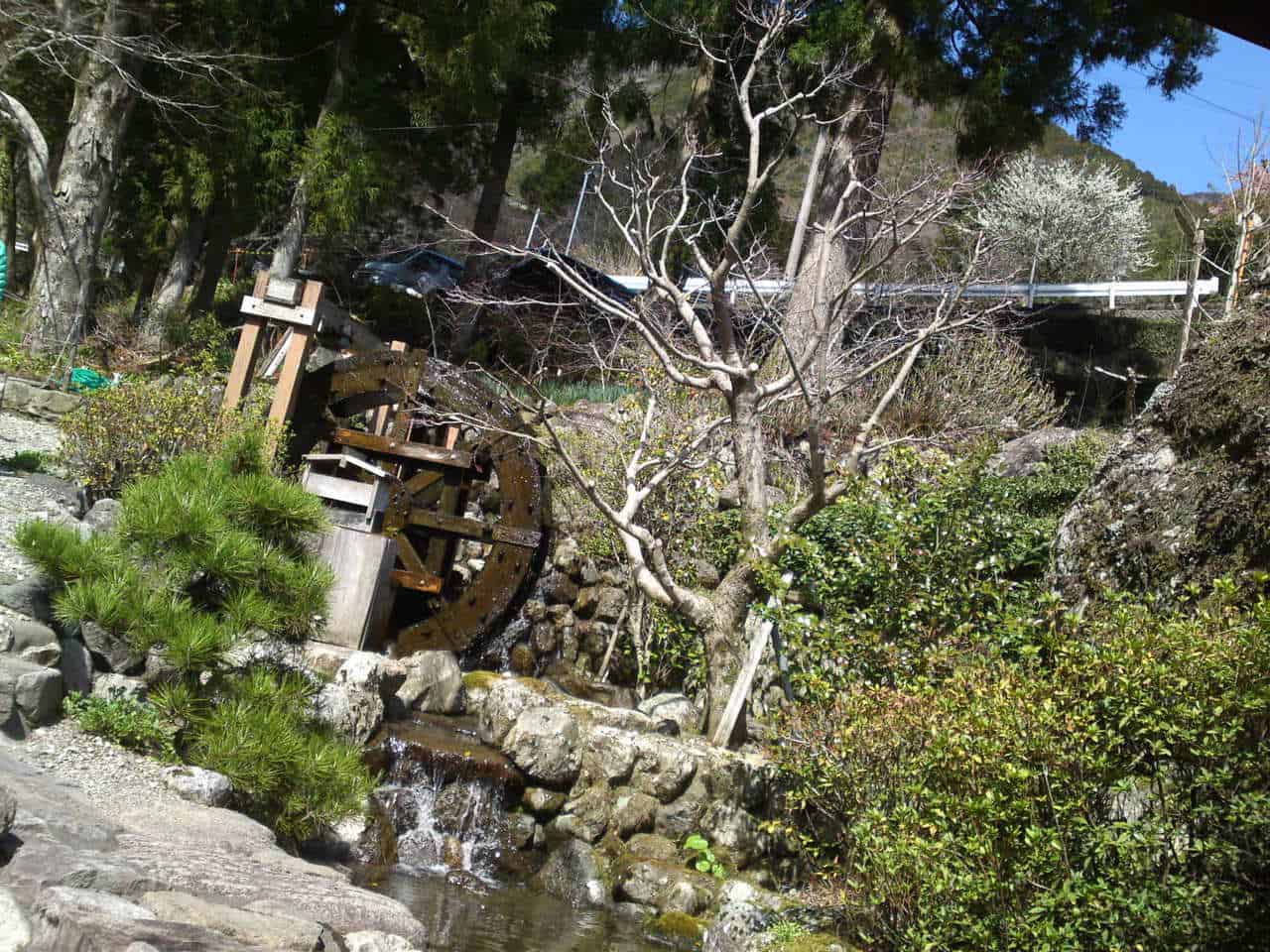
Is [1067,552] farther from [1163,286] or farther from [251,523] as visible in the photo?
[1163,286]

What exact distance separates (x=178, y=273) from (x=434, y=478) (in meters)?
7.06

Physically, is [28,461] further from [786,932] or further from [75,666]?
[786,932]

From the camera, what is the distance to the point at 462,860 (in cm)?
744

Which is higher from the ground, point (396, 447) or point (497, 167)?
point (497, 167)

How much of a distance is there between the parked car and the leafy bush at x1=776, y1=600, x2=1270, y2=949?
15754 millimetres

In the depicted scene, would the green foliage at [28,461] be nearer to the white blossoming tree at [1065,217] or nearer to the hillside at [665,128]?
the hillside at [665,128]

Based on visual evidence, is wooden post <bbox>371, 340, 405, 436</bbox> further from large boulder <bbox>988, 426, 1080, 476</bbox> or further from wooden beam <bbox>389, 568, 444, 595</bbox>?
large boulder <bbox>988, 426, 1080, 476</bbox>

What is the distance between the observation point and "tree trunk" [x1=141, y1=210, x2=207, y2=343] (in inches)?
587

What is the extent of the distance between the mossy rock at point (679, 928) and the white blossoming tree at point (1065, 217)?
16195 millimetres

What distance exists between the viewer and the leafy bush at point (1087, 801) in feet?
11.7

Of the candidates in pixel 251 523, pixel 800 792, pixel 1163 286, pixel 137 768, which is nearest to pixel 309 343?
pixel 251 523

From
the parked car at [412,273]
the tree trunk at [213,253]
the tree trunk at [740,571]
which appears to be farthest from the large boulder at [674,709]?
the parked car at [412,273]

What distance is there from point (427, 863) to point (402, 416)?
18.5ft

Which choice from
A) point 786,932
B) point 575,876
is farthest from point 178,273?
point 786,932
